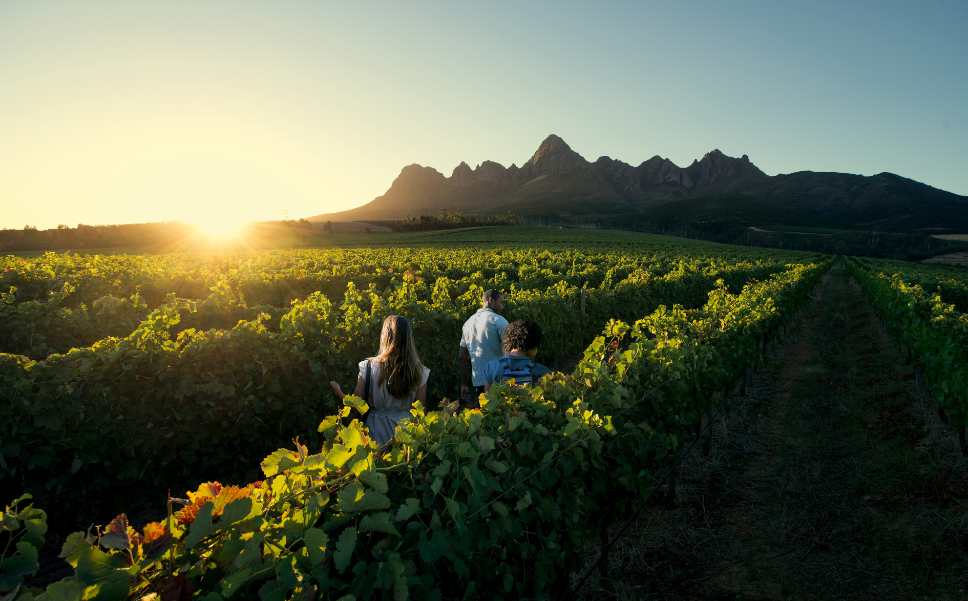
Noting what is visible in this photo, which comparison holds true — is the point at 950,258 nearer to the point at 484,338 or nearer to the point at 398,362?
the point at 484,338

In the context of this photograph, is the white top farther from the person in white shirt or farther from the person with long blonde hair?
the person with long blonde hair

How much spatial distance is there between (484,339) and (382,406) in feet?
6.58

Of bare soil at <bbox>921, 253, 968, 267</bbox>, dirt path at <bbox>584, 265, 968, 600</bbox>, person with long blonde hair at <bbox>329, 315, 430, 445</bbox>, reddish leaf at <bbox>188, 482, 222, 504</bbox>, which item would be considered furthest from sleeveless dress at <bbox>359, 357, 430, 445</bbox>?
bare soil at <bbox>921, 253, 968, 267</bbox>

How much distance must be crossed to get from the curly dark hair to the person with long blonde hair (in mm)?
944

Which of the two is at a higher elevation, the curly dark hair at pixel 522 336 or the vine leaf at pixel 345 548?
the curly dark hair at pixel 522 336

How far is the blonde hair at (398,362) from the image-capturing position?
3676 millimetres

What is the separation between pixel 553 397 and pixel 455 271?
61.7 feet

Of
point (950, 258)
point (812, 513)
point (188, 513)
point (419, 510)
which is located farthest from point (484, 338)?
point (950, 258)

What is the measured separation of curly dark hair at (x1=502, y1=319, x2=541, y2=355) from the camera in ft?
13.9

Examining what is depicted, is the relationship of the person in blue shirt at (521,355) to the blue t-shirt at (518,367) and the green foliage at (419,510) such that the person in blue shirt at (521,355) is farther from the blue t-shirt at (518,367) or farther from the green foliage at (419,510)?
the green foliage at (419,510)

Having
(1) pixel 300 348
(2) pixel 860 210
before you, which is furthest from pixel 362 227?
(2) pixel 860 210

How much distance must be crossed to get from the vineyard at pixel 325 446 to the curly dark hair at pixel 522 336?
0.41 meters

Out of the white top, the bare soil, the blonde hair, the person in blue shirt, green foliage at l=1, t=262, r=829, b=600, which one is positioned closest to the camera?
green foliage at l=1, t=262, r=829, b=600

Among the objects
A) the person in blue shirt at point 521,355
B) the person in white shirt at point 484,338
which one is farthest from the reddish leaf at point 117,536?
the person in white shirt at point 484,338
